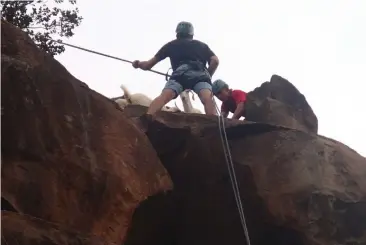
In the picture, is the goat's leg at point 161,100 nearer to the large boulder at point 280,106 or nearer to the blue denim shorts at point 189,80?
the blue denim shorts at point 189,80

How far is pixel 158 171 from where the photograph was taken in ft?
24.5

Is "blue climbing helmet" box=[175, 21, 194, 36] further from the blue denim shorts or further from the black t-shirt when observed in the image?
the blue denim shorts

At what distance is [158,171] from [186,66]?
2758 mm

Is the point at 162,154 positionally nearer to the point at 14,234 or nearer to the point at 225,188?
the point at 225,188

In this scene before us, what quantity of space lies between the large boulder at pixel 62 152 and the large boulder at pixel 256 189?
1374 millimetres

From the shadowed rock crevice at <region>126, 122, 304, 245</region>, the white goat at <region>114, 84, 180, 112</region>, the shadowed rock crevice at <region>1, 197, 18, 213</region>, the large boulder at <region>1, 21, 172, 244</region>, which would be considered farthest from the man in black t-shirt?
the shadowed rock crevice at <region>1, 197, 18, 213</region>

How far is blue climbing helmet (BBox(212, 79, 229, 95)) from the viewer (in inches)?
410

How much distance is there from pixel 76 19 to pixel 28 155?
9.59 metres

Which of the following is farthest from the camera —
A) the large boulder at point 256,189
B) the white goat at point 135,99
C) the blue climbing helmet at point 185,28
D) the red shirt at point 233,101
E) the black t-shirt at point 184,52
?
the white goat at point 135,99

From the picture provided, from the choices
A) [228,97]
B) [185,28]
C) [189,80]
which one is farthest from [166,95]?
[228,97]

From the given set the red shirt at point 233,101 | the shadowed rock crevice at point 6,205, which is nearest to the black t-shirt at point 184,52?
the red shirt at point 233,101

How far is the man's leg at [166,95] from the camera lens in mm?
→ 9281

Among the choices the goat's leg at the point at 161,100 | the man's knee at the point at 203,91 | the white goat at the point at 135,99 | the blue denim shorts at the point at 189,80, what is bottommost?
the goat's leg at the point at 161,100

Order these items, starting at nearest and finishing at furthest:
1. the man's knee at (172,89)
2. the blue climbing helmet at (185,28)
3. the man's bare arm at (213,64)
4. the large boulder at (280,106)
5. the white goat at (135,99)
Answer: the man's knee at (172,89)
the large boulder at (280,106)
the man's bare arm at (213,64)
the blue climbing helmet at (185,28)
the white goat at (135,99)
